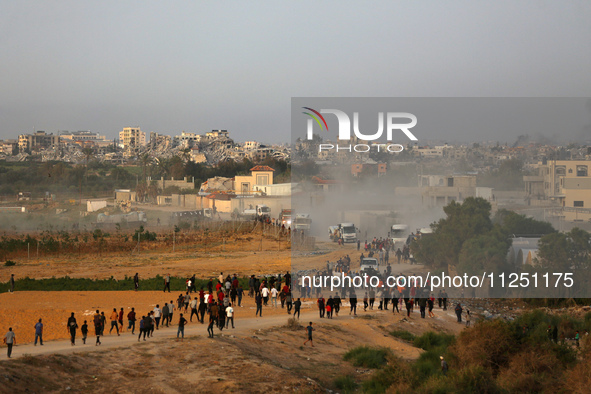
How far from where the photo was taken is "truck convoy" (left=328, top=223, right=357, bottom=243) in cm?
3256

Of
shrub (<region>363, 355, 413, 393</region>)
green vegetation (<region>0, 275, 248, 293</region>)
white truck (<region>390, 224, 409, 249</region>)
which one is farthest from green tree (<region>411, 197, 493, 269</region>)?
shrub (<region>363, 355, 413, 393</region>)

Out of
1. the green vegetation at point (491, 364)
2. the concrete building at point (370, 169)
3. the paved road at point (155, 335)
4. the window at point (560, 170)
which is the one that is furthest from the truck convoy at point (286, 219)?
the green vegetation at point (491, 364)

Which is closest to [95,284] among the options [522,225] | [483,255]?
[483,255]

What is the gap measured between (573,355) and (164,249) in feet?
124

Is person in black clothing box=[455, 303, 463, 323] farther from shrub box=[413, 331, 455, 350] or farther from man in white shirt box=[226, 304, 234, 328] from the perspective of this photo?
man in white shirt box=[226, 304, 234, 328]

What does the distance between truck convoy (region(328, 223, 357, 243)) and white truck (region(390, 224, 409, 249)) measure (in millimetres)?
2078

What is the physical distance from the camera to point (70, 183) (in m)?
120

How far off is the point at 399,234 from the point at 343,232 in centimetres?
338

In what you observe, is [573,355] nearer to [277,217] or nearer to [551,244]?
[551,244]

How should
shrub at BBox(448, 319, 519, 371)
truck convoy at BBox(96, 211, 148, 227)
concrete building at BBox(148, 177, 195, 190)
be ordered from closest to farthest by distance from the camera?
shrub at BBox(448, 319, 519, 371), truck convoy at BBox(96, 211, 148, 227), concrete building at BBox(148, 177, 195, 190)

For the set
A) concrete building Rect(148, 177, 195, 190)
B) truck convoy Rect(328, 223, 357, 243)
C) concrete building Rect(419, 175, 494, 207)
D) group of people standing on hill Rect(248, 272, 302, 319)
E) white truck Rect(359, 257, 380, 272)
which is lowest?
group of people standing on hill Rect(248, 272, 302, 319)

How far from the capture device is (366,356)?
21.9 meters

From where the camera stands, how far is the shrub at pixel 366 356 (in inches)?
851

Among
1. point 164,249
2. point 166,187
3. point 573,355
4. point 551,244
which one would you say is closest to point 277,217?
point 164,249
